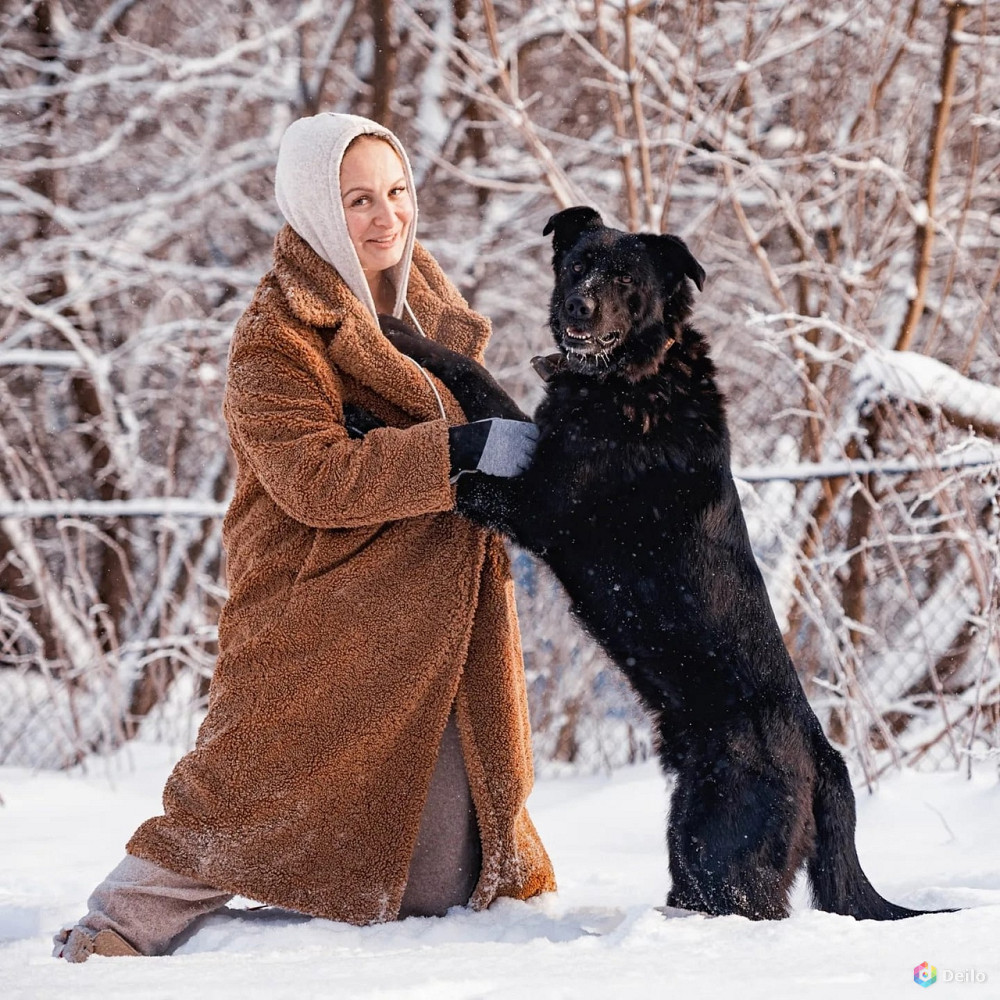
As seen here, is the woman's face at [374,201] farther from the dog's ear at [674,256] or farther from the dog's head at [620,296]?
the dog's ear at [674,256]

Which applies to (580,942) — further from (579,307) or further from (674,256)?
(674,256)

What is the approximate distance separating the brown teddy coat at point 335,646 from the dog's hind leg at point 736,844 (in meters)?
0.33

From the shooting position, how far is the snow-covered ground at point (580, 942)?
147 cm

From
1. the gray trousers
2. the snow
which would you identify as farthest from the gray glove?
the snow

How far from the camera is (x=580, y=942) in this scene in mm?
1730

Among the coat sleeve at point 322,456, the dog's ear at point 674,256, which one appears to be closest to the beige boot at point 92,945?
the coat sleeve at point 322,456

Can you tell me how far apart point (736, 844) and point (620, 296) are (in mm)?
1135

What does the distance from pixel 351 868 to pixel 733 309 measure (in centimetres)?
576

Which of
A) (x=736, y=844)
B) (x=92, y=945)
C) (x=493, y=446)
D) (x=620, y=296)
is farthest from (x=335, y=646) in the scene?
(x=620, y=296)

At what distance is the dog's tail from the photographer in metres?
2.00

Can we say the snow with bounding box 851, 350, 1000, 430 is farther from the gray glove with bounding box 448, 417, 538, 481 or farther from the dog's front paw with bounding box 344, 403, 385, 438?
the dog's front paw with bounding box 344, 403, 385, 438

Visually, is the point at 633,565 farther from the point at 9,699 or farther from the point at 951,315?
the point at 951,315

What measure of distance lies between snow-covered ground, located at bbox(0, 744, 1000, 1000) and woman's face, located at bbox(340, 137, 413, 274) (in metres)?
1.28
